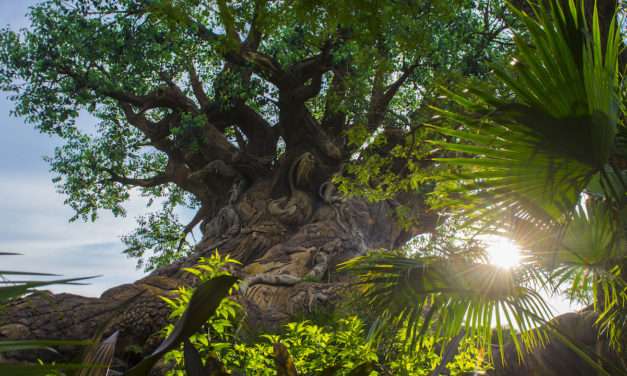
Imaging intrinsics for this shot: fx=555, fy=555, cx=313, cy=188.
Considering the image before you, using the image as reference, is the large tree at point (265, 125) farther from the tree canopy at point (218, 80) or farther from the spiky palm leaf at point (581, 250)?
the spiky palm leaf at point (581, 250)

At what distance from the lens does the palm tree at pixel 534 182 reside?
9.27ft

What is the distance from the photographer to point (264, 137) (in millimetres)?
13875

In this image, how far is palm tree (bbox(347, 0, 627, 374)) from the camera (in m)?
2.82

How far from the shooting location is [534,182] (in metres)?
3.33

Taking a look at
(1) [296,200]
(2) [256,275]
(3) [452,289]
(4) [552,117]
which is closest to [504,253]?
(3) [452,289]

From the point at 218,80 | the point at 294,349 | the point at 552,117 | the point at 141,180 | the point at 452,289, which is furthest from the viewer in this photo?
the point at 141,180

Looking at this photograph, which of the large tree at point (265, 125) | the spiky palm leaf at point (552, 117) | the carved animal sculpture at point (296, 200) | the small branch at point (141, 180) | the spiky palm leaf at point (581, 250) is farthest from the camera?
the small branch at point (141, 180)

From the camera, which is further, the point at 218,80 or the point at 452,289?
the point at 218,80

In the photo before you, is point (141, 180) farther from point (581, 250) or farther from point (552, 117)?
point (552, 117)

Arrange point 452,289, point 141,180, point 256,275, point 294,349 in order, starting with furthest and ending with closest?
point 141,180
point 256,275
point 294,349
point 452,289

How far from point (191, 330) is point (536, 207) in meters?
2.58

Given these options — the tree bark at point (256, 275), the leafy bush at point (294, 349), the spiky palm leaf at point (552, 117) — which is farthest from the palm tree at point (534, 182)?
the tree bark at point (256, 275)

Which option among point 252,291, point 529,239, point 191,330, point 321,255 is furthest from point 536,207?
point 321,255

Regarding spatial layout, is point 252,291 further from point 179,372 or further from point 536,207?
point 536,207
